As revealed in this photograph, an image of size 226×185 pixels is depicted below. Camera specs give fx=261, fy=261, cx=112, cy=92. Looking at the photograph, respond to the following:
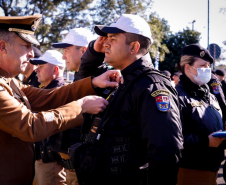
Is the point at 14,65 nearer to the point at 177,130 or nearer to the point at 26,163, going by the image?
the point at 26,163

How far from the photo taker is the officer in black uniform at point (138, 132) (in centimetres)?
195

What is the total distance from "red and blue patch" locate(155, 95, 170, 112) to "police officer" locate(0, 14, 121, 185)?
50 centimetres

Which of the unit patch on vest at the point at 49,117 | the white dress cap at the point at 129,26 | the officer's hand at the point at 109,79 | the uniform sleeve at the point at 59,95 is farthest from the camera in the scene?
the uniform sleeve at the point at 59,95

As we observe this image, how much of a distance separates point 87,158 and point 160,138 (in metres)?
0.61

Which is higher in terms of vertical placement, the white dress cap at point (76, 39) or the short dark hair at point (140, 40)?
the white dress cap at point (76, 39)

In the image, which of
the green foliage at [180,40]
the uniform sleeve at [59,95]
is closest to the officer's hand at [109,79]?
the uniform sleeve at [59,95]

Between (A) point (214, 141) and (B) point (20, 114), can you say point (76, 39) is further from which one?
(A) point (214, 141)

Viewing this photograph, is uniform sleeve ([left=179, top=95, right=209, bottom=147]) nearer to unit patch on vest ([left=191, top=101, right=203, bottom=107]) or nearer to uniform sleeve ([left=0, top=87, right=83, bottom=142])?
unit patch on vest ([left=191, top=101, right=203, bottom=107])

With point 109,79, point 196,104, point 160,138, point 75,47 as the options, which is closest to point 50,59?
point 75,47

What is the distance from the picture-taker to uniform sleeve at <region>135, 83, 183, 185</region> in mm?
1926

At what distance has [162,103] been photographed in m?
1.99

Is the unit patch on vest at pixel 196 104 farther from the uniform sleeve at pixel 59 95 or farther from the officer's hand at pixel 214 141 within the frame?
the uniform sleeve at pixel 59 95

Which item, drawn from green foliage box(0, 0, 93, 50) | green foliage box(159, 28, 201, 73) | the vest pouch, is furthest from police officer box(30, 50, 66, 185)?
green foliage box(159, 28, 201, 73)

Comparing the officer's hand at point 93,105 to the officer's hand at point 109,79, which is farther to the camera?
the officer's hand at point 109,79
